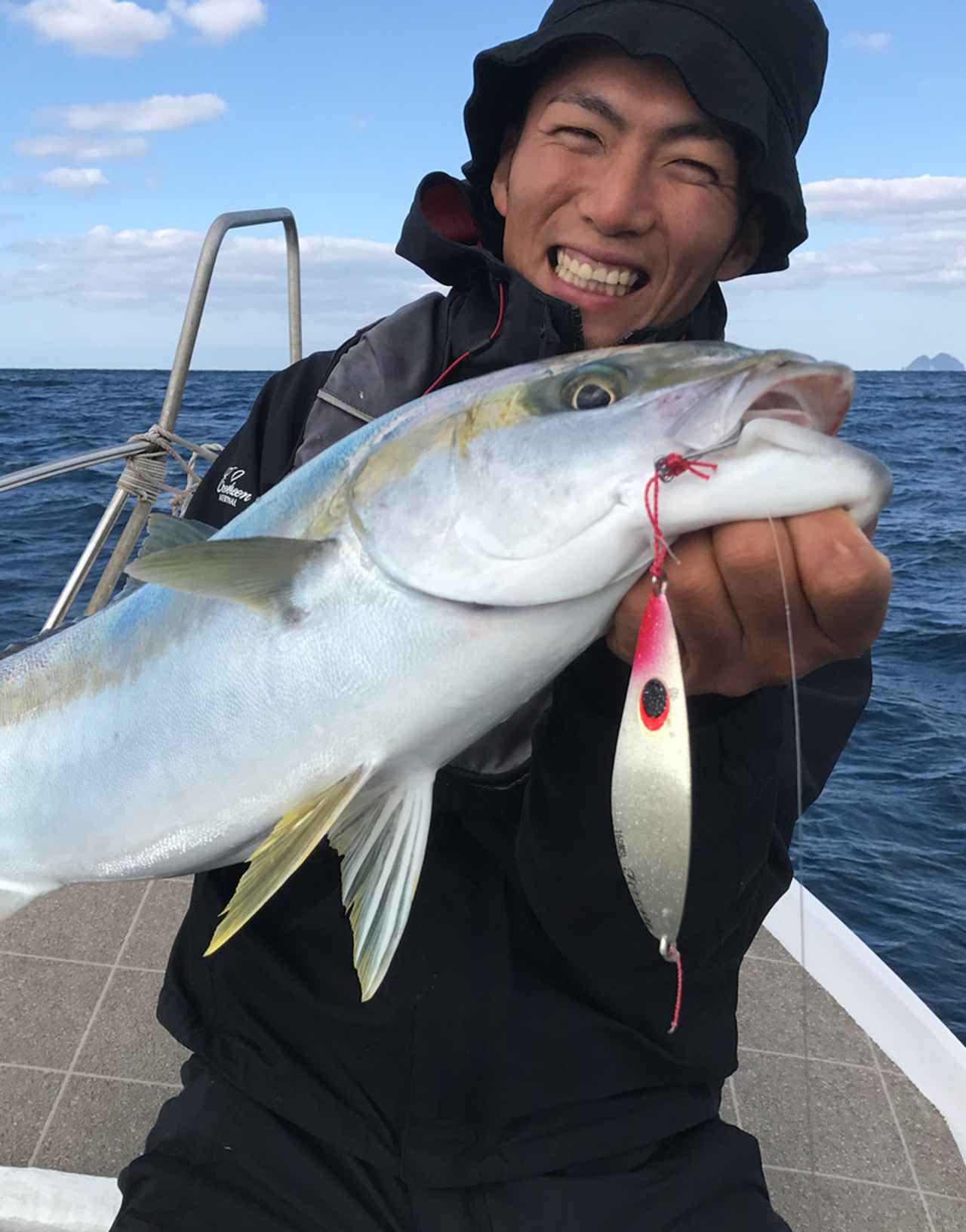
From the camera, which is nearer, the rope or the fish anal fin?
the fish anal fin

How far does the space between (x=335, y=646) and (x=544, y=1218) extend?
4.72 ft

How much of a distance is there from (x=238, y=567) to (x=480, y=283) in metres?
1.42

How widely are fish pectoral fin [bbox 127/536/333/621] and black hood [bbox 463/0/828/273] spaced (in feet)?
5.08

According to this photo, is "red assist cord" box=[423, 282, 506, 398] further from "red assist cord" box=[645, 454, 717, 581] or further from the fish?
"red assist cord" box=[645, 454, 717, 581]

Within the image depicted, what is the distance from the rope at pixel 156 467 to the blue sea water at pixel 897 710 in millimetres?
3169

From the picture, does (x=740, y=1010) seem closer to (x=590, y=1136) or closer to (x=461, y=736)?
(x=590, y=1136)

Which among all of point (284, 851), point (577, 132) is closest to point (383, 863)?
point (284, 851)

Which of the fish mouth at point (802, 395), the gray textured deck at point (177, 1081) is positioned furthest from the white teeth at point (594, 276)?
the gray textured deck at point (177, 1081)

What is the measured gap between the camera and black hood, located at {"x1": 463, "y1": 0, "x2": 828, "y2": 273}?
254cm

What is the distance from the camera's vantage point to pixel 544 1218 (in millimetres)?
2369

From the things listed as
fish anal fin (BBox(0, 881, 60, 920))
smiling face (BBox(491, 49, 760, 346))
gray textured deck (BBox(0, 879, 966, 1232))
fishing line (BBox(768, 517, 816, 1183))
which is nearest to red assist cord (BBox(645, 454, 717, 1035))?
fishing line (BBox(768, 517, 816, 1183))

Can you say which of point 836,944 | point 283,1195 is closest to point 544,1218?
point 283,1195

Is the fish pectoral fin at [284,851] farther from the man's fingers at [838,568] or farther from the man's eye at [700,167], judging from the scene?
the man's eye at [700,167]

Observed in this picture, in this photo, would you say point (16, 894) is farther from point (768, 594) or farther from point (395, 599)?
point (768, 594)
